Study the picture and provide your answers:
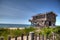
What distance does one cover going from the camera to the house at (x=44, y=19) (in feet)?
28.5

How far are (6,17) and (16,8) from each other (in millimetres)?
1164

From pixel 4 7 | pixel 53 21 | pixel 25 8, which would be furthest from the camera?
pixel 53 21

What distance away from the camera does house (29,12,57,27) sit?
8.70m

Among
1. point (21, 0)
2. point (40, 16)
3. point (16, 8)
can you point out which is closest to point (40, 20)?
A: point (40, 16)

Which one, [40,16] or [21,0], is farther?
[40,16]

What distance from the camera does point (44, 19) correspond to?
28.5 ft

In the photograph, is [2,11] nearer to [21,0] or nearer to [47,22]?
[21,0]

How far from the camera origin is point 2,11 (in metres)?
6.60

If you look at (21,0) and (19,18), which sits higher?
(21,0)

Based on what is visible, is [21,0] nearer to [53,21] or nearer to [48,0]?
[48,0]

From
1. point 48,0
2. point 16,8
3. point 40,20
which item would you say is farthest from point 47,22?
point 48,0

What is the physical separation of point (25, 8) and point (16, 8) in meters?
0.77

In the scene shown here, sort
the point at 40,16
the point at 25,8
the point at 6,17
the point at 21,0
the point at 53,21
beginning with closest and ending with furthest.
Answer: the point at 21,0, the point at 6,17, the point at 25,8, the point at 40,16, the point at 53,21

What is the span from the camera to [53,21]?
31.2ft
